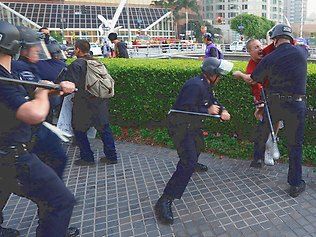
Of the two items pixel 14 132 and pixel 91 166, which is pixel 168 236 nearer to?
pixel 14 132

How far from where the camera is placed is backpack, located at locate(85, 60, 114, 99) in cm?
481

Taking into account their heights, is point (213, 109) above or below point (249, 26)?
below

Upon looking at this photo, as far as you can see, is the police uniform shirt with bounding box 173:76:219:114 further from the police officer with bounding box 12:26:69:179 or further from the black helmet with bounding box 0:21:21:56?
the black helmet with bounding box 0:21:21:56

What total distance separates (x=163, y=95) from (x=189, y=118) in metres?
2.75

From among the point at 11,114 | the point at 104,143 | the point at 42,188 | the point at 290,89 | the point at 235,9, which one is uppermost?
the point at 235,9

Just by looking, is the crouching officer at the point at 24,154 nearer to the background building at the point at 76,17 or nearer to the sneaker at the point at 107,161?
the sneaker at the point at 107,161

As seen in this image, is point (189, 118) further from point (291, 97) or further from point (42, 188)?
point (42, 188)

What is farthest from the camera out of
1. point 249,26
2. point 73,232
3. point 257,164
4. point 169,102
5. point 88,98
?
point 249,26

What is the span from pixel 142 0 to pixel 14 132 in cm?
8494

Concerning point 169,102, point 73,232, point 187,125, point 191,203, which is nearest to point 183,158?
point 187,125

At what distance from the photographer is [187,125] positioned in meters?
3.47

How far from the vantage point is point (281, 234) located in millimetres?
3236

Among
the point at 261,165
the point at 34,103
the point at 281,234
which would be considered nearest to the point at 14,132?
the point at 34,103

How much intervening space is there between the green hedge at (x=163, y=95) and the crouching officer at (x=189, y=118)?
2.01m
